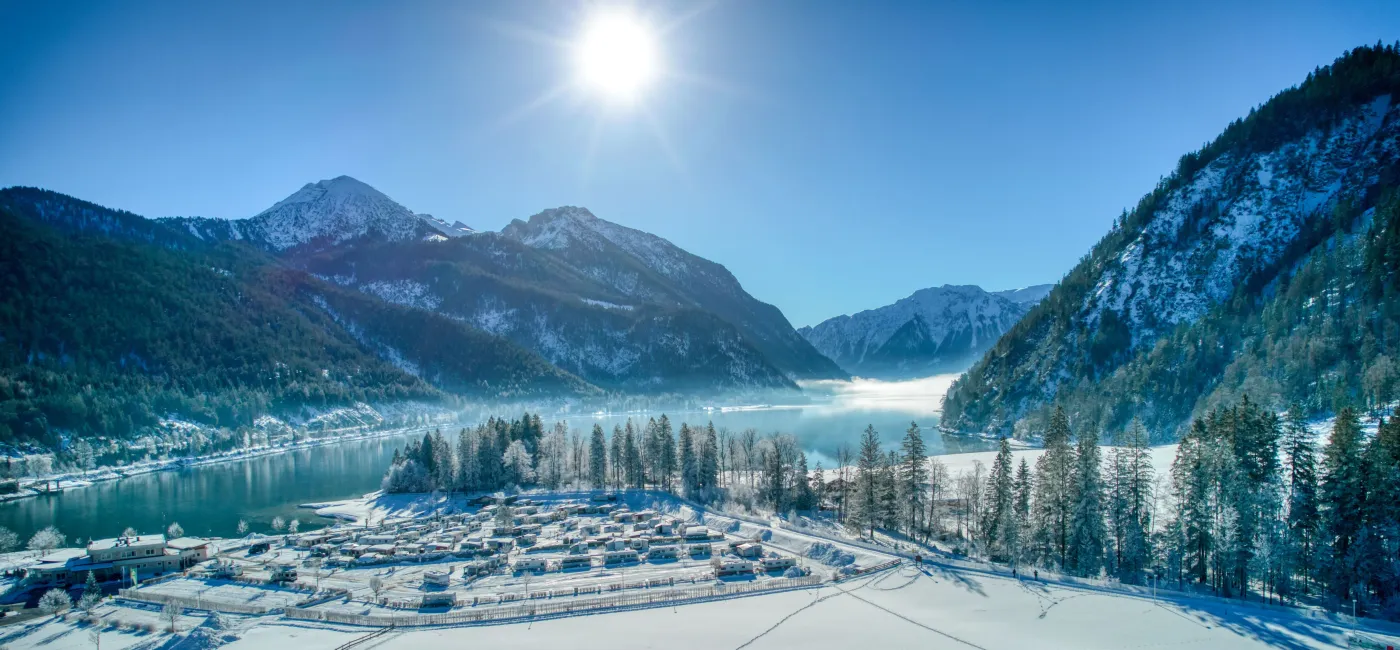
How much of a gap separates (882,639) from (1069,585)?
46.4 feet

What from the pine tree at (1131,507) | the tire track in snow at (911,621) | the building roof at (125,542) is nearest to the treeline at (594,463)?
the building roof at (125,542)

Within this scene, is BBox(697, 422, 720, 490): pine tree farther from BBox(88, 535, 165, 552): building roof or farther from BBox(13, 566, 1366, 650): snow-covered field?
BBox(88, 535, 165, 552): building roof

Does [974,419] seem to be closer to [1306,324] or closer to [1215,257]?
[1215,257]

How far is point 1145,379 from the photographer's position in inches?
4296

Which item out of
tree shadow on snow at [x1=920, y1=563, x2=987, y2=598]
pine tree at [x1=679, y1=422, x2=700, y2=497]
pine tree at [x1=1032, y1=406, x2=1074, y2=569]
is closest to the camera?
tree shadow on snow at [x1=920, y1=563, x2=987, y2=598]

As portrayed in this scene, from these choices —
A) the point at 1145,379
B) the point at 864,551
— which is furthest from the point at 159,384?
the point at 1145,379

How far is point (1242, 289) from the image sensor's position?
111 m

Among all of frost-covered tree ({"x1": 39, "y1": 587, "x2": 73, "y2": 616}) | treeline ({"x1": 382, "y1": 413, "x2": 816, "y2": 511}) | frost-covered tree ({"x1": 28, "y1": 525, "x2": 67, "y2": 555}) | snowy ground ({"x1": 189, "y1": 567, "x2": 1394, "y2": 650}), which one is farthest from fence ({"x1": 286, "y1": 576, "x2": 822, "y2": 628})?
frost-covered tree ({"x1": 28, "y1": 525, "x2": 67, "y2": 555})

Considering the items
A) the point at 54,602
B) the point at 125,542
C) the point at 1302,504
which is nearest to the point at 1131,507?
the point at 1302,504

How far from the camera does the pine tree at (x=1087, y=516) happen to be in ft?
141

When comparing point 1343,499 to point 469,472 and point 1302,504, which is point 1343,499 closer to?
point 1302,504

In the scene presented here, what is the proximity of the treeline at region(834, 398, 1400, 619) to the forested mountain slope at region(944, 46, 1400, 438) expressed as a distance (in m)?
44.1

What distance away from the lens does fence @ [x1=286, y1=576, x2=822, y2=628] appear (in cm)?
3712

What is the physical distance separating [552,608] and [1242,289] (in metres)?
127
